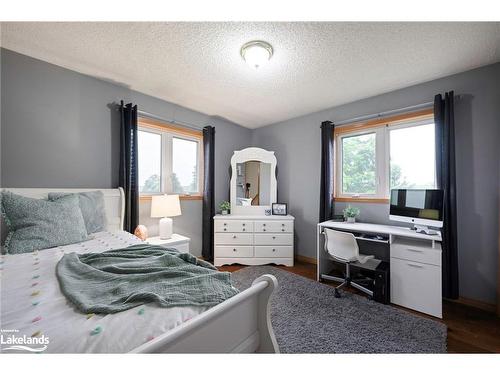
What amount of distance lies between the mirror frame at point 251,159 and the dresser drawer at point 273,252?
0.63m

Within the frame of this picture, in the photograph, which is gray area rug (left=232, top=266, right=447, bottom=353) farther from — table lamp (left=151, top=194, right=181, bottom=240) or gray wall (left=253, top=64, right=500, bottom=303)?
table lamp (left=151, top=194, right=181, bottom=240)

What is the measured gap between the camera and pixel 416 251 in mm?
1987

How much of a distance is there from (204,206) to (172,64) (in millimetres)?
1949

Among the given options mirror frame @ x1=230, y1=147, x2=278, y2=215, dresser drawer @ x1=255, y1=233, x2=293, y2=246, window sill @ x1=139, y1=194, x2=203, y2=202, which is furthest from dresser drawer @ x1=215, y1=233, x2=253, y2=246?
window sill @ x1=139, y1=194, x2=203, y2=202

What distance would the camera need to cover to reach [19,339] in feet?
2.04

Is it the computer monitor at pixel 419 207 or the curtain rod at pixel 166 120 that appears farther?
the curtain rod at pixel 166 120

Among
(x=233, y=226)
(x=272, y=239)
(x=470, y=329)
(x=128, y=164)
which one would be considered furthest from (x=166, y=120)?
(x=470, y=329)

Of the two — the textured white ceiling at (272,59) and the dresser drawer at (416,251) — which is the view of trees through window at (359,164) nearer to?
the textured white ceiling at (272,59)

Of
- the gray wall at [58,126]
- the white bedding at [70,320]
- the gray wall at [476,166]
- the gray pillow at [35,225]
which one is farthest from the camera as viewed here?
the gray wall at [476,166]

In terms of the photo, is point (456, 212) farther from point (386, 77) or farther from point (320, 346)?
point (320, 346)

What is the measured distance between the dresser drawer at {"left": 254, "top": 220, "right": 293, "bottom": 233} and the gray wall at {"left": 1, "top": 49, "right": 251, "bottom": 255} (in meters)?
1.52

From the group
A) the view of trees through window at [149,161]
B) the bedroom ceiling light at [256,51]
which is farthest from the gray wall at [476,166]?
the view of trees through window at [149,161]

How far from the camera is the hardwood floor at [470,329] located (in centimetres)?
150
